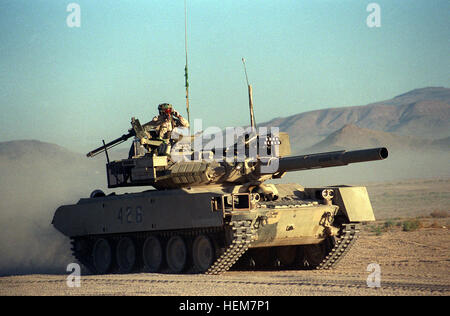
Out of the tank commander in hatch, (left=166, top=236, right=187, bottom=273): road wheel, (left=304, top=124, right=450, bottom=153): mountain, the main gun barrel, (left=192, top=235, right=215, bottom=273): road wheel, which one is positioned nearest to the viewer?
the main gun barrel

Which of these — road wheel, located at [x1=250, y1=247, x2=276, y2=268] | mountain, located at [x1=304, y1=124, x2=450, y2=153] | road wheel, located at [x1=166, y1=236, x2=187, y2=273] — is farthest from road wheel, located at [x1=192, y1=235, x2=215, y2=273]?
mountain, located at [x1=304, y1=124, x2=450, y2=153]

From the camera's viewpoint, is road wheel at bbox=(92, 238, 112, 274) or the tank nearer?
the tank

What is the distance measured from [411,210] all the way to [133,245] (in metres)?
38.7

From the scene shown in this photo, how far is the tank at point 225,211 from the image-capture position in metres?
20.8

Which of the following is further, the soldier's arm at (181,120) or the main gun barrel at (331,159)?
the soldier's arm at (181,120)

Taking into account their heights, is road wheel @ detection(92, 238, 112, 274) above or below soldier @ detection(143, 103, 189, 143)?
below

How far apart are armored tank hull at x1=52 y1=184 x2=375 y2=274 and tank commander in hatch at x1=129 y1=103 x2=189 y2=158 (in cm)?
152

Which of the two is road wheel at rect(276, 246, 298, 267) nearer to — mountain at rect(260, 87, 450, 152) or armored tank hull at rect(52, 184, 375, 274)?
armored tank hull at rect(52, 184, 375, 274)

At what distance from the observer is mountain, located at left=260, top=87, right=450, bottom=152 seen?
6516 inches

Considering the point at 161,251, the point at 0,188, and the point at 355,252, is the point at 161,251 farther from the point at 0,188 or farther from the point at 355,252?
the point at 0,188

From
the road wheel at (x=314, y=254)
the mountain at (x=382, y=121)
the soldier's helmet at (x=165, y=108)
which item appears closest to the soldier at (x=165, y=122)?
the soldier's helmet at (x=165, y=108)

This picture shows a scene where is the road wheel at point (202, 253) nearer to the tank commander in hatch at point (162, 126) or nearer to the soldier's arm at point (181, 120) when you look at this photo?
the tank commander in hatch at point (162, 126)

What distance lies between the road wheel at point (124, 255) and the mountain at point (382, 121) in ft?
449

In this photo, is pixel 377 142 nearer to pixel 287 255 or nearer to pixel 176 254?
pixel 287 255
